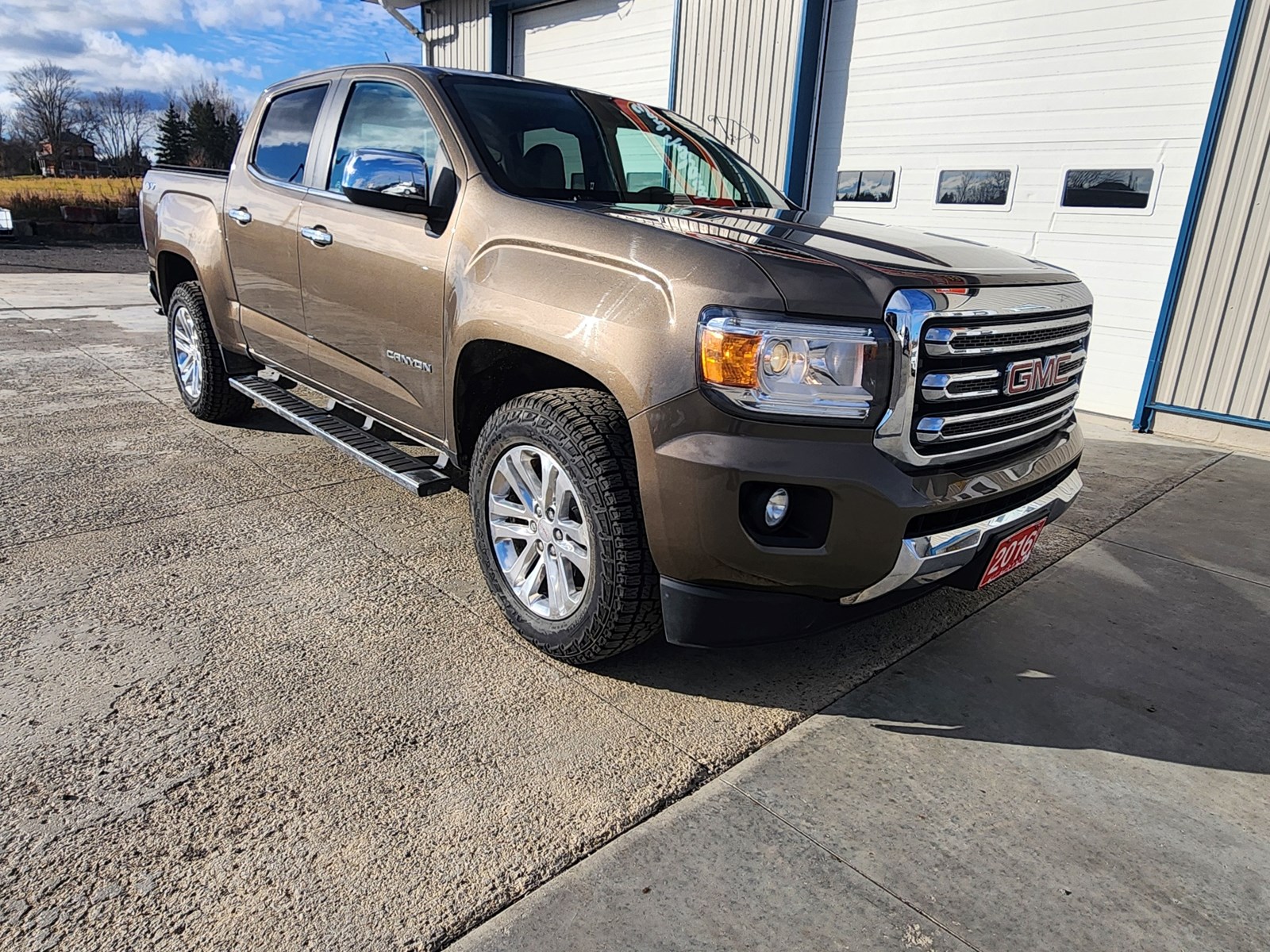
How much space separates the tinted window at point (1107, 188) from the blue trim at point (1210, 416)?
1.53 m

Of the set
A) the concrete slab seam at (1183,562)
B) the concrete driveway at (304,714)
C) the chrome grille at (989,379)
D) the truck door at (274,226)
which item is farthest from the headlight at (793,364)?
the concrete slab seam at (1183,562)

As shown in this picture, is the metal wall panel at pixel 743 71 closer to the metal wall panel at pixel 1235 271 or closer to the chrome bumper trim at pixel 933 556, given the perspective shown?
the metal wall panel at pixel 1235 271

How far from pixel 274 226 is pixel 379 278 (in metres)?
1.07

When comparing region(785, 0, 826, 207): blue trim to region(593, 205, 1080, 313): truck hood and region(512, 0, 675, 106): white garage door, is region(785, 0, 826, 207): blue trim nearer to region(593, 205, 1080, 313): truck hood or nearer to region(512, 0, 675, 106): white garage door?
region(512, 0, 675, 106): white garage door

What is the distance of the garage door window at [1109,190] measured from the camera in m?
6.38

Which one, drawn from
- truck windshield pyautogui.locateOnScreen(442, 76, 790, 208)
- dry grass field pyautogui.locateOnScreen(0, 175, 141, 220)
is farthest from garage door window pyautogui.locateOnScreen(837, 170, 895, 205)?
dry grass field pyautogui.locateOnScreen(0, 175, 141, 220)

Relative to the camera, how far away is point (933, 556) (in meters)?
2.32

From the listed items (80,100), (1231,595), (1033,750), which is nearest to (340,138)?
(1033,750)

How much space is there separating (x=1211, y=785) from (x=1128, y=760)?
0.20m

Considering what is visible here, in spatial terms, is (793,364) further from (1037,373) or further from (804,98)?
(804,98)

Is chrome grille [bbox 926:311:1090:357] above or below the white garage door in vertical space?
below

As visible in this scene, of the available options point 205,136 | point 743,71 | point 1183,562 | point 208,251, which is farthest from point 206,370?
point 205,136

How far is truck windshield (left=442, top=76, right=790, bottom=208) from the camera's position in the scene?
3.12m

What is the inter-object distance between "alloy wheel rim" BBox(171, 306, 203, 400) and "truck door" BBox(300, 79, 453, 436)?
155 cm
